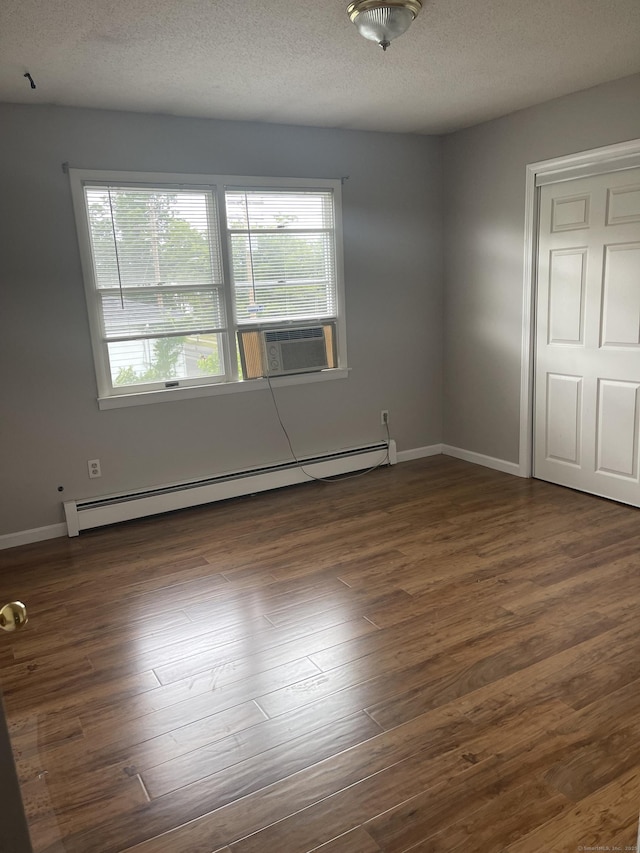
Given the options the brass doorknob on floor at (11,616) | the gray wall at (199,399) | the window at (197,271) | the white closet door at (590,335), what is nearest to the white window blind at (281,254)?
the window at (197,271)

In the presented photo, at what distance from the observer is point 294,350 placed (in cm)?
447

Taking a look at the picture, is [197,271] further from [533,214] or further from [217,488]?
[533,214]

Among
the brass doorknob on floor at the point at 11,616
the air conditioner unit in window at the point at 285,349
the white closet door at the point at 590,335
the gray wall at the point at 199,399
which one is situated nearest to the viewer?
the brass doorknob on floor at the point at 11,616

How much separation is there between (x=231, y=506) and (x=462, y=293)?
2.41 metres

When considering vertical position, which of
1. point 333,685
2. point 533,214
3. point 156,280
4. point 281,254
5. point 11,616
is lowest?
point 333,685

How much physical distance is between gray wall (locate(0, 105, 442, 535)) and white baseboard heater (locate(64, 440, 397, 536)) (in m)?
0.09

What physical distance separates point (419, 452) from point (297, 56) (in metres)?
3.14

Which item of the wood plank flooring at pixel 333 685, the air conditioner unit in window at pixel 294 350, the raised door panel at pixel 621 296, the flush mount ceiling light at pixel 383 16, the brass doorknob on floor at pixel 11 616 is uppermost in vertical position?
the flush mount ceiling light at pixel 383 16

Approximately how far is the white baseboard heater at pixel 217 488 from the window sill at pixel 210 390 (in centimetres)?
57

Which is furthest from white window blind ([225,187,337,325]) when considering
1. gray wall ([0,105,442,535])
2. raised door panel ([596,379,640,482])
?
raised door panel ([596,379,640,482])

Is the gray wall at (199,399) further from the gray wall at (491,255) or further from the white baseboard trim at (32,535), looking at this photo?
the gray wall at (491,255)

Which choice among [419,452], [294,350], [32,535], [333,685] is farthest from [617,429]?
[32,535]

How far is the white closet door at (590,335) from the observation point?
3729 mm

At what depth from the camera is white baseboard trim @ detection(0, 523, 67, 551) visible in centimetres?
374
